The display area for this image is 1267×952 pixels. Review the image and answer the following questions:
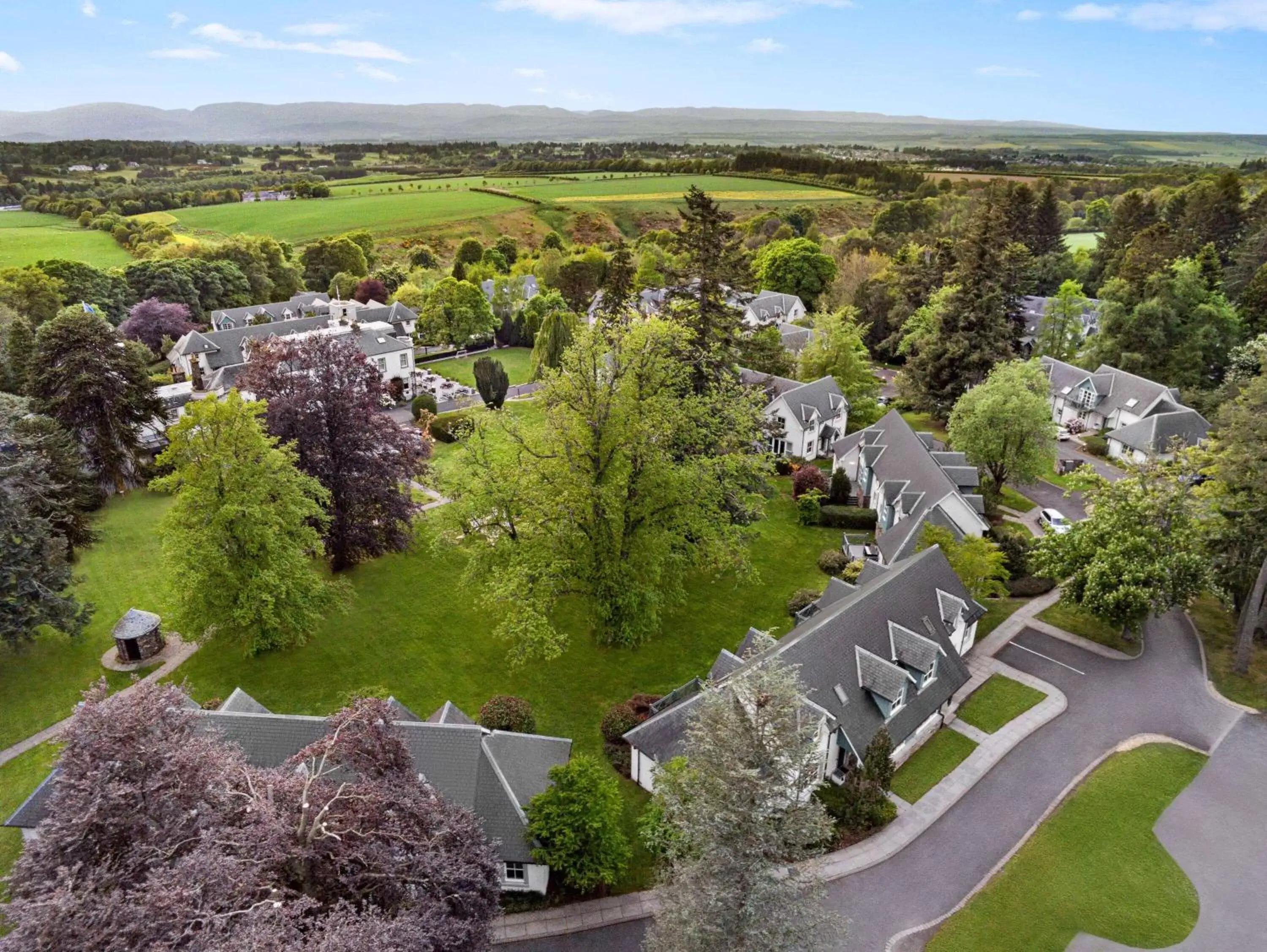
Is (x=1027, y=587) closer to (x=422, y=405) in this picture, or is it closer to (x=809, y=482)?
(x=809, y=482)

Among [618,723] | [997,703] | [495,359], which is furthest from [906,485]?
[495,359]

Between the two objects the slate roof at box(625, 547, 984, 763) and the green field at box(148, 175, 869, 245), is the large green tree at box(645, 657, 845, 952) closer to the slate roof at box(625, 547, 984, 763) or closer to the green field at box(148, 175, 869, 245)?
the slate roof at box(625, 547, 984, 763)

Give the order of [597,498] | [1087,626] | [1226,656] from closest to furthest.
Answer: [597,498], [1226,656], [1087,626]

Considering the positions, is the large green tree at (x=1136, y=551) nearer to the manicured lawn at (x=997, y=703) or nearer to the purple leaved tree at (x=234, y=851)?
the manicured lawn at (x=997, y=703)

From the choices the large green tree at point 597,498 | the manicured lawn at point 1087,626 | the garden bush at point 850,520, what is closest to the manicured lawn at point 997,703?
the manicured lawn at point 1087,626

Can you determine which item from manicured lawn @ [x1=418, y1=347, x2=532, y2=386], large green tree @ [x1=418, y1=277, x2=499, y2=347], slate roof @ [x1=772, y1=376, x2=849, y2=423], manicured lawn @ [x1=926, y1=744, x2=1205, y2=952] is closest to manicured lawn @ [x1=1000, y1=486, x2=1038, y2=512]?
slate roof @ [x1=772, y1=376, x2=849, y2=423]
